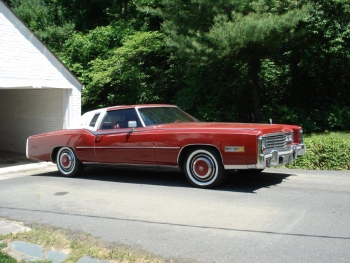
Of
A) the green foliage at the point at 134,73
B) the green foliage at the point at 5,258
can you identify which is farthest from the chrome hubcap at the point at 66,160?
the green foliage at the point at 134,73

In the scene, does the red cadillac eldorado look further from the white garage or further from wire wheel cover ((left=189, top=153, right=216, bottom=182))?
the white garage

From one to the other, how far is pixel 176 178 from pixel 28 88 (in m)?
6.23

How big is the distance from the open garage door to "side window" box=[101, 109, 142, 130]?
15.1 feet

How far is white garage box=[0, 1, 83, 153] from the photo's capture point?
11570 millimetres

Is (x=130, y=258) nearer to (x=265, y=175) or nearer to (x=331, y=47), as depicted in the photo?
(x=265, y=175)

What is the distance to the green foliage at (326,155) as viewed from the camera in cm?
944

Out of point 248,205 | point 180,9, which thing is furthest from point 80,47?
point 248,205

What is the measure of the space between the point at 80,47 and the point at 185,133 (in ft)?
44.4

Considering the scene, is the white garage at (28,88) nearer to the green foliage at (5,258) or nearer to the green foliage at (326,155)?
the green foliage at (326,155)

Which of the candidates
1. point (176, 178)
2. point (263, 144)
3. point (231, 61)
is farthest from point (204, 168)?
Answer: point (231, 61)

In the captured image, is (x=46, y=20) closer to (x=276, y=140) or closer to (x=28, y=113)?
(x=28, y=113)

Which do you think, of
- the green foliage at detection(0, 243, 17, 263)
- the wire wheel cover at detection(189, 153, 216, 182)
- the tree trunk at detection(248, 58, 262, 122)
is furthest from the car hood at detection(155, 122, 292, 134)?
the tree trunk at detection(248, 58, 262, 122)

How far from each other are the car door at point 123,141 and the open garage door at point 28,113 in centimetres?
476

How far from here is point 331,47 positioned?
12852mm
